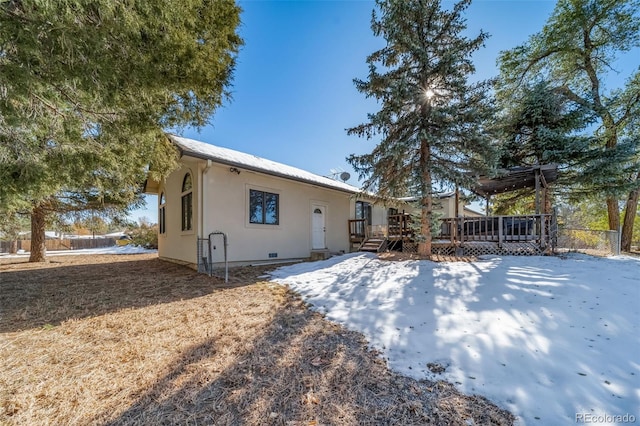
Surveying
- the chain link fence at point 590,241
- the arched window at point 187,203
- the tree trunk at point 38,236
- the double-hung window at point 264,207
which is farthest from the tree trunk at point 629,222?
the tree trunk at point 38,236

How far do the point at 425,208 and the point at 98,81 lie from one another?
7558mm

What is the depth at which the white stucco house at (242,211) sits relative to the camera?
7.74 m

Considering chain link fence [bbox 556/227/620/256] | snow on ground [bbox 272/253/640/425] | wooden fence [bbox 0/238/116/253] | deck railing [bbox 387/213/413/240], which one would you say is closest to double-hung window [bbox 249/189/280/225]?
snow on ground [bbox 272/253/640/425]

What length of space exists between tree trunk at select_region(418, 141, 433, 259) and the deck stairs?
212 centimetres

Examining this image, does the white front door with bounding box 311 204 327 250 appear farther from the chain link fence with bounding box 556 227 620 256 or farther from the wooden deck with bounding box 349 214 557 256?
the chain link fence with bounding box 556 227 620 256

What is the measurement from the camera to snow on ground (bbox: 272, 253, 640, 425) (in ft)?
6.55

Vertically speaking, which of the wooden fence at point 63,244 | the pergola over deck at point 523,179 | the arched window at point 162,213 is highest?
the pergola over deck at point 523,179

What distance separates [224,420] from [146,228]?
22676mm

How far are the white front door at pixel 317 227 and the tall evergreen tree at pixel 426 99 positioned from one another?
142 inches

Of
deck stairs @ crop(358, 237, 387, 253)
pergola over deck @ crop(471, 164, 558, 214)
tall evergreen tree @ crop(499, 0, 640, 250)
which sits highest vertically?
tall evergreen tree @ crop(499, 0, 640, 250)

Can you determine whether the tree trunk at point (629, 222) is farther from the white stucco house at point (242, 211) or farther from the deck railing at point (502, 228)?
the white stucco house at point (242, 211)

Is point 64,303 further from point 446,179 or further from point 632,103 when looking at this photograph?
point 632,103

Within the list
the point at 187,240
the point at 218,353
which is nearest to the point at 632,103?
the point at 218,353

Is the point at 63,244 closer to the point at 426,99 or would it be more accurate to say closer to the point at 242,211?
the point at 242,211
